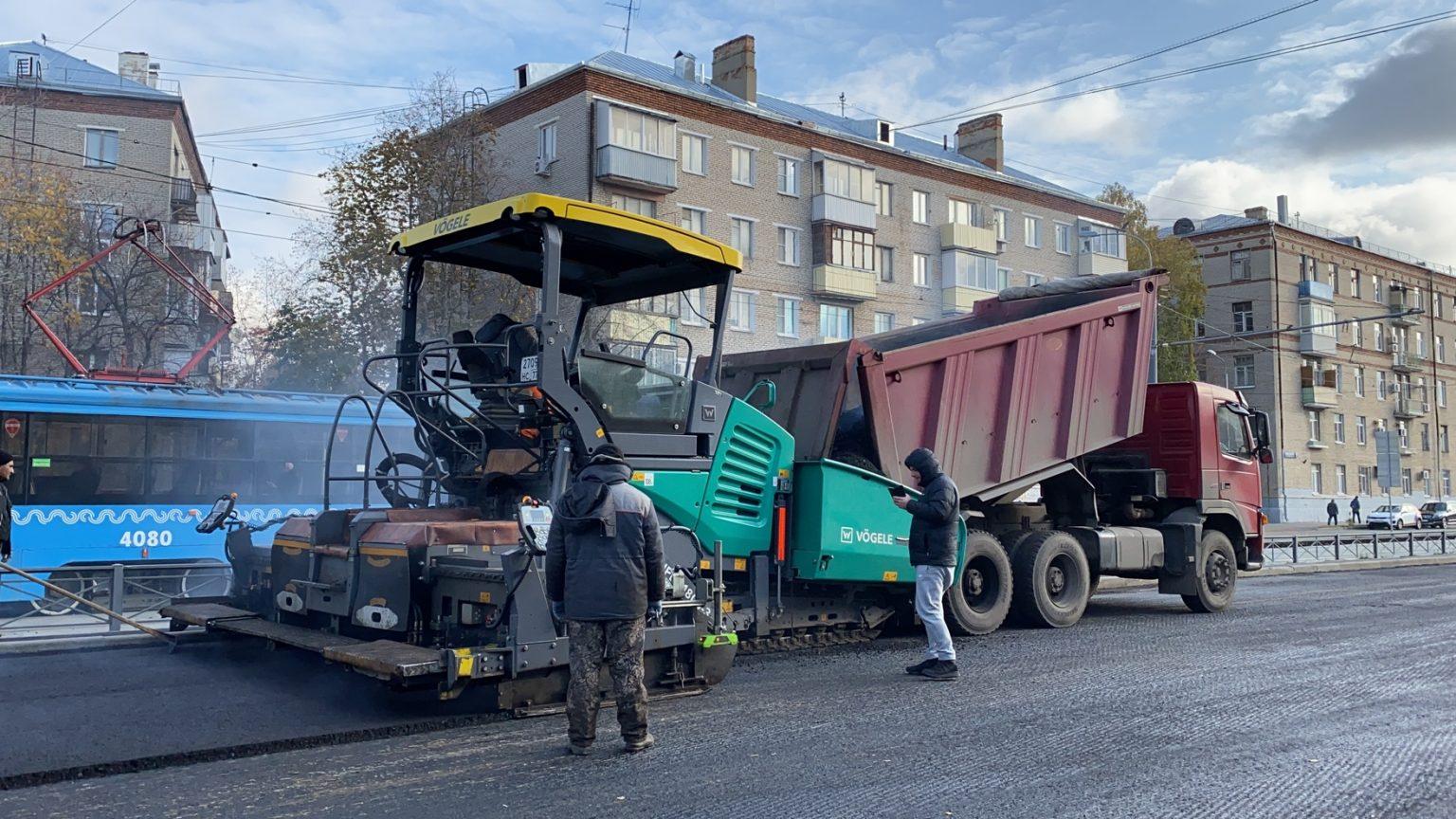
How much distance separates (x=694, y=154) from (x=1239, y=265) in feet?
111

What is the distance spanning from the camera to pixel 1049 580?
11219 millimetres

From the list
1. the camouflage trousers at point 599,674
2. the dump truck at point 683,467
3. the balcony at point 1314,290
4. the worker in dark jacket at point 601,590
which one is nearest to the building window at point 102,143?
the dump truck at point 683,467

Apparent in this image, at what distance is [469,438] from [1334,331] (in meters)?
59.9

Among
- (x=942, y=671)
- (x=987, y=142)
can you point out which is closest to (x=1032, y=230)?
(x=987, y=142)

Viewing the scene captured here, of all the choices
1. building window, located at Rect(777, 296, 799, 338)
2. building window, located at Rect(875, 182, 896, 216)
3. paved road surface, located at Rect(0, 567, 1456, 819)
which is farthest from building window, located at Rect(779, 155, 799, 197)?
paved road surface, located at Rect(0, 567, 1456, 819)

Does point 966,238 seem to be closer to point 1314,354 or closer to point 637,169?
point 637,169

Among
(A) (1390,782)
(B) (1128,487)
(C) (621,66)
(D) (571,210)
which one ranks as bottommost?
(A) (1390,782)

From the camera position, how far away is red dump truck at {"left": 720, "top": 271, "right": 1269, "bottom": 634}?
927 cm

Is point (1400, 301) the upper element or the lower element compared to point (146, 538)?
upper

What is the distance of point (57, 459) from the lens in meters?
13.3

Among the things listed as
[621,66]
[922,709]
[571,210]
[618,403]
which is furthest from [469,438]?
[621,66]

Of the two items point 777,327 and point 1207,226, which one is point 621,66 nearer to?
point 777,327

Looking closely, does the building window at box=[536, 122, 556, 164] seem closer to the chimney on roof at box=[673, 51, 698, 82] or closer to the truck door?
the chimney on roof at box=[673, 51, 698, 82]

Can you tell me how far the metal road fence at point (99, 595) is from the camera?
10133 millimetres
